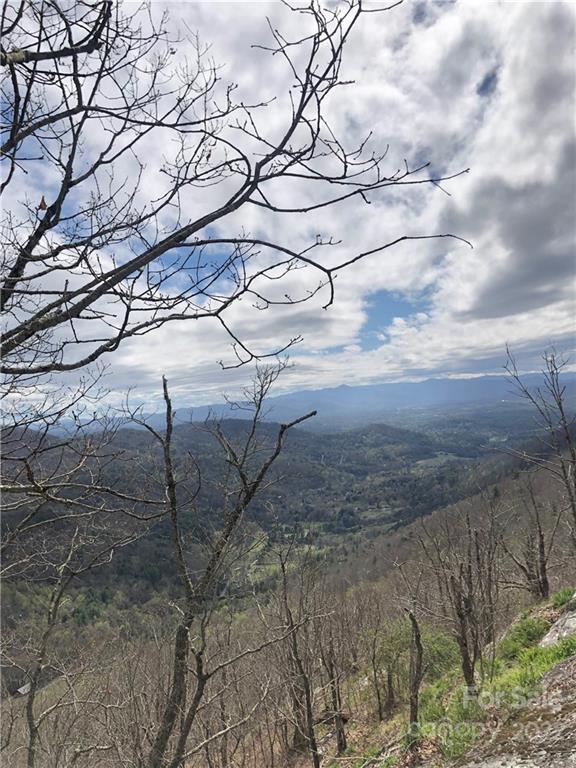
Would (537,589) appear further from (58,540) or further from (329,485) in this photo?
(329,485)

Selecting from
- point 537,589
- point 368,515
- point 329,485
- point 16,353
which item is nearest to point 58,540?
point 16,353

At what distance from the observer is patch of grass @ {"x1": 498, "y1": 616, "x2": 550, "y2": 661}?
11.2 meters

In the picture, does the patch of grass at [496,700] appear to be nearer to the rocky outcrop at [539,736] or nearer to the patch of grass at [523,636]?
the rocky outcrop at [539,736]

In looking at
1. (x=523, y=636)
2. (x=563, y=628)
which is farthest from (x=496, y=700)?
(x=523, y=636)

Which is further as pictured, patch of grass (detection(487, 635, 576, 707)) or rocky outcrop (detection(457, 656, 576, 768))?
patch of grass (detection(487, 635, 576, 707))

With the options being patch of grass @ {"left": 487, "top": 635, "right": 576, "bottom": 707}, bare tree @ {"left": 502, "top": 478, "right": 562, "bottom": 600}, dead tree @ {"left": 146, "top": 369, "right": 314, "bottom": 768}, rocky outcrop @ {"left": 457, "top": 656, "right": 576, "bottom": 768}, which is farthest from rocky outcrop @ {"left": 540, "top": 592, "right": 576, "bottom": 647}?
bare tree @ {"left": 502, "top": 478, "right": 562, "bottom": 600}

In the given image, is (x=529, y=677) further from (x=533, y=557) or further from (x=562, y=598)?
(x=533, y=557)

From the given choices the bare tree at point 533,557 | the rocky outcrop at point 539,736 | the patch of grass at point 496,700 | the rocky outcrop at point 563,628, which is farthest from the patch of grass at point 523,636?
the rocky outcrop at point 539,736

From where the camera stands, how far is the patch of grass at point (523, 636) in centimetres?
1120

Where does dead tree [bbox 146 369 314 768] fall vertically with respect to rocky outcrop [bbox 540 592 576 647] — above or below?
above

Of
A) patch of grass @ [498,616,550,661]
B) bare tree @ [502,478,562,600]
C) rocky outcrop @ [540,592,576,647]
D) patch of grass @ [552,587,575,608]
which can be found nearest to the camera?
rocky outcrop @ [540,592,576,647]

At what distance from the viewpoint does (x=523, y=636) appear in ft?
38.2

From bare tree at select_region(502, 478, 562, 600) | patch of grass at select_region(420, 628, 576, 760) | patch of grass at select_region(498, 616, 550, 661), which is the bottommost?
bare tree at select_region(502, 478, 562, 600)

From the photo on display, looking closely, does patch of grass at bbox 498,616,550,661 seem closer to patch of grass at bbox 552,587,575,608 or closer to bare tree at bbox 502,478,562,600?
patch of grass at bbox 552,587,575,608
